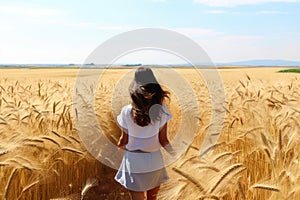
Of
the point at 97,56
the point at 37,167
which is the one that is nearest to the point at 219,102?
the point at 97,56

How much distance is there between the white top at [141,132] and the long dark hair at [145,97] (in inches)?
2.4

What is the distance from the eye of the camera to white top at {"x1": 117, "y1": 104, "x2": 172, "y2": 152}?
2.76m

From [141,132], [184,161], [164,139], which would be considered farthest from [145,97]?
[184,161]

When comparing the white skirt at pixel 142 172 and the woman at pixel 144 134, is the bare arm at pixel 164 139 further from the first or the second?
the white skirt at pixel 142 172

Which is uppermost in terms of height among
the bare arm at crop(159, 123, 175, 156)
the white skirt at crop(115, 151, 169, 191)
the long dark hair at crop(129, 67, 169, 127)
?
the long dark hair at crop(129, 67, 169, 127)

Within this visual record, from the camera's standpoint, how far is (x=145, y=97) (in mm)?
2664

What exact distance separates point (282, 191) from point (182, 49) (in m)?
2.19

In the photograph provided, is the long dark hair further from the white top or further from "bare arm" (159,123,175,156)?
"bare arm" (159,123,175,156)

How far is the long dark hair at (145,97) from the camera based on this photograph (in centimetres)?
268

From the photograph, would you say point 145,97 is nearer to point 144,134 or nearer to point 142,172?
point 144,134

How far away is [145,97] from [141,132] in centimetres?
28

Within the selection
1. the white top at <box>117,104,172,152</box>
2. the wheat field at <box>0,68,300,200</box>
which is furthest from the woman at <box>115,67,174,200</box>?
the wheat field at <box>0,68,300,200</box>

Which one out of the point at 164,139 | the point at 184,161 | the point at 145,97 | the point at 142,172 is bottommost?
the point at 142,172

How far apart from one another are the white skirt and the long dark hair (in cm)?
27
